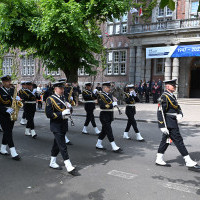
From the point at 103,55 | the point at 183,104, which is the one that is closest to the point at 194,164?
the point at 183,104

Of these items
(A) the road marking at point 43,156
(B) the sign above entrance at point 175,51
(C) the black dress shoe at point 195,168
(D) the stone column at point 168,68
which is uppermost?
(B) the sign above entrance at point 175,51

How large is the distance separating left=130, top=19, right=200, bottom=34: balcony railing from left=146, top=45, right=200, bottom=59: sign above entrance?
2007 millimetres

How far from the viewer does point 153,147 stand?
7.56 meters

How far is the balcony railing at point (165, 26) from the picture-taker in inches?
847

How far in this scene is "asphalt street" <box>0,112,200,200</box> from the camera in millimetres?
4227

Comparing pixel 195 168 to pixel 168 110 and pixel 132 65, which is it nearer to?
pixel 168 110

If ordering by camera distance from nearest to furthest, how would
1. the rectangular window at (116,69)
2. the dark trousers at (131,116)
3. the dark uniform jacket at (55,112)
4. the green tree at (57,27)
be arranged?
the dark uniform jacket at (55,112) → the dark trousers at (131,116) → the green tree at (57,27) → the rectangular window at (116,69)

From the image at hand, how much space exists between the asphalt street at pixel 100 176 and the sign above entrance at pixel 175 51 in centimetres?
1446

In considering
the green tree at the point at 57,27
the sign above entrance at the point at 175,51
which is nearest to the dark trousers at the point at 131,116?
the green tree at the point at 57,27

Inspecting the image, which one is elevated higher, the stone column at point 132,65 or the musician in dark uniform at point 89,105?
the stone column at point 132,65

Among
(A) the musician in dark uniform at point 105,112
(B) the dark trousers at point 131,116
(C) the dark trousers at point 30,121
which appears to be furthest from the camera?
(C) the dark trousers at point 30,121

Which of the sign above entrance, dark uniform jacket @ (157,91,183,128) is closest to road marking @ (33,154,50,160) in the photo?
dark uniform jacket @ (157,91,183,128)

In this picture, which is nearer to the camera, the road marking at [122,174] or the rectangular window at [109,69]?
the road marking at [122,174]

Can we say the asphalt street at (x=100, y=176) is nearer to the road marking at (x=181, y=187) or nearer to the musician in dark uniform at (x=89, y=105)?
the road marking at (x=181, y=187)
